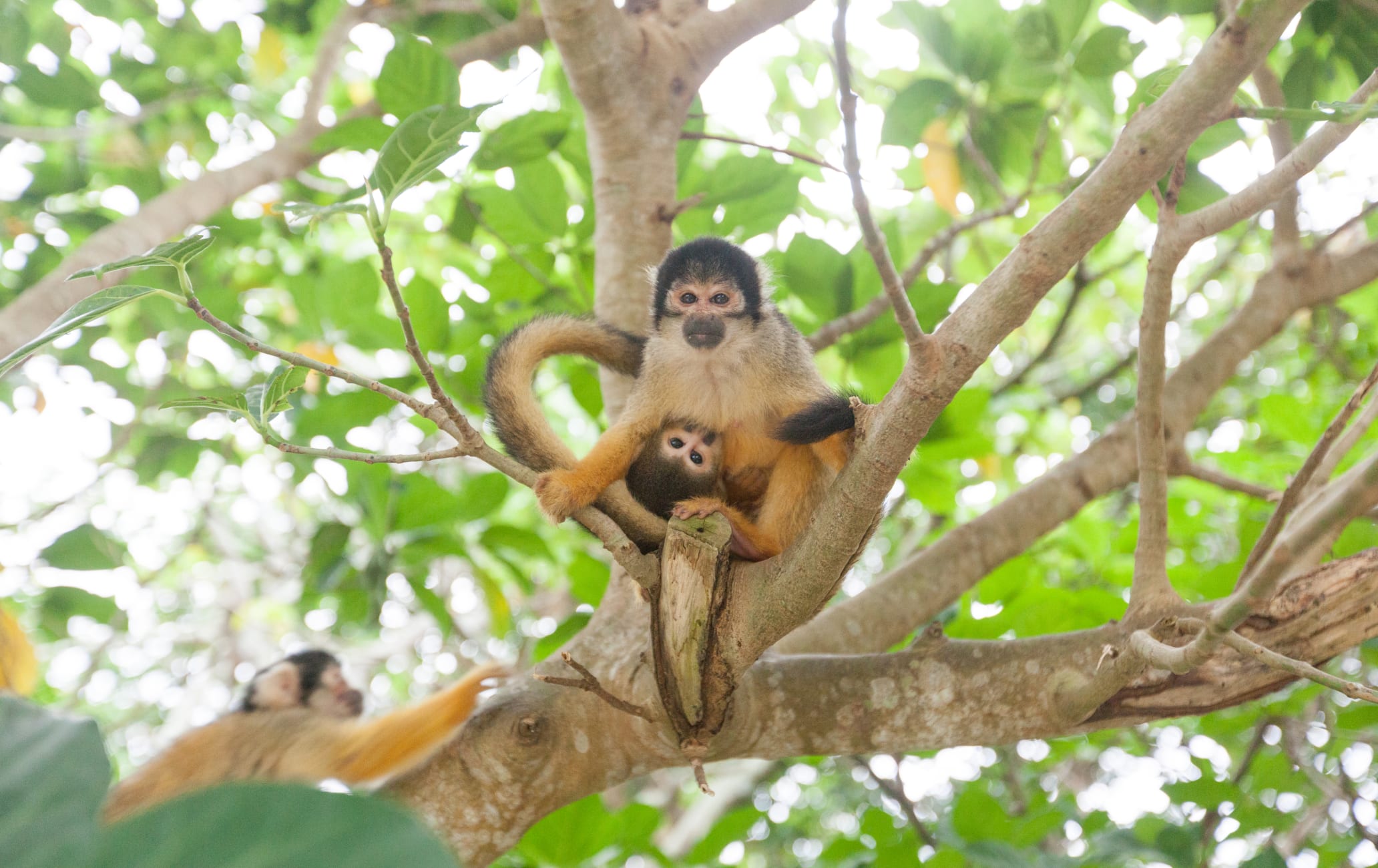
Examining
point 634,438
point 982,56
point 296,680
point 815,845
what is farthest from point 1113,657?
point 815,845

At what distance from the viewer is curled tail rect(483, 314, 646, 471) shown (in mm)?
2057

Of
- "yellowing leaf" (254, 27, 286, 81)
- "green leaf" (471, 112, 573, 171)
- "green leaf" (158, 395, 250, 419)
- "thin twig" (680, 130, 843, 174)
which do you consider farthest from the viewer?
"yellowing leaf" (254, 27, 286, 81)

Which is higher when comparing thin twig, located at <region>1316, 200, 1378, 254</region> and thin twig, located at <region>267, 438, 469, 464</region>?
thin twig, located at <region>1316, 200, 1378, 254</region>

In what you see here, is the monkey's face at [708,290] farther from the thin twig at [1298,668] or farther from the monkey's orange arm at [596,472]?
the thin twig at [1298,668]

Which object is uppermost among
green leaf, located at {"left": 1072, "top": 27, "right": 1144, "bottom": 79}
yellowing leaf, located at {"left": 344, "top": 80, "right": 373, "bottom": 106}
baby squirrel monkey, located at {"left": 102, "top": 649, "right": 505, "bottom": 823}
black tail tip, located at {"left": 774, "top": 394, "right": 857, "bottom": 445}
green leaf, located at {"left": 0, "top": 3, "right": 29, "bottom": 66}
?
yellowing leaf, located at {"left": 344, "top": 80, "right": 373, "bottom": 106}

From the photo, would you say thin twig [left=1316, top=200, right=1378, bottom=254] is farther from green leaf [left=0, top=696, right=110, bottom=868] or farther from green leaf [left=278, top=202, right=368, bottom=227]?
green leaf [left=0, top=696, right=110, bottom=868]

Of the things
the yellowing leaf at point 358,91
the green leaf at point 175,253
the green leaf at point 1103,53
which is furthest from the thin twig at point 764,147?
the yellowing leaf at point 358,91

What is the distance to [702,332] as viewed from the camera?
229 centimetres

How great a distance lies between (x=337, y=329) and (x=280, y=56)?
71.6 inches

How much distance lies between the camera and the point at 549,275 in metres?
3.04

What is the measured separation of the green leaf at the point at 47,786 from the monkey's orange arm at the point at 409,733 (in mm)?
1604

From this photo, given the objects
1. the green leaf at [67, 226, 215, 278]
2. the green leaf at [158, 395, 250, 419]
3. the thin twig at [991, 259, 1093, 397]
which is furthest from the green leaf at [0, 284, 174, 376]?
the thin twig at [991, 259, 1093, 397]

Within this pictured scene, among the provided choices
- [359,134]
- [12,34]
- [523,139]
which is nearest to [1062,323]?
[523,139]

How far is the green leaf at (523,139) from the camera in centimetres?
259
